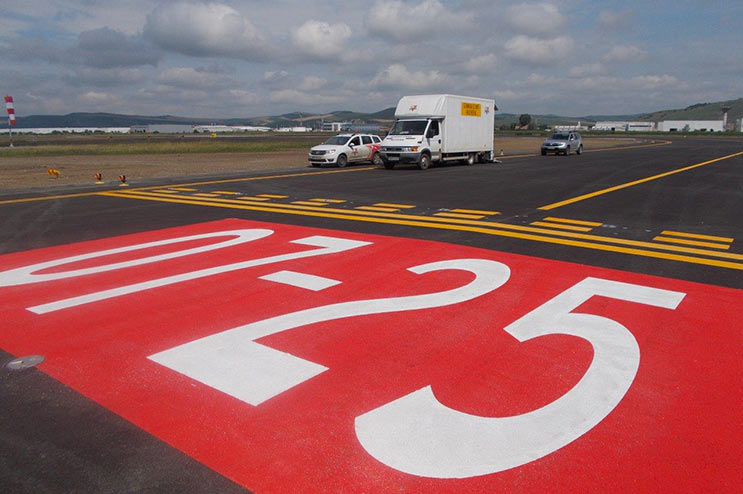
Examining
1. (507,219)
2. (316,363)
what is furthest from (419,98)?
(316,363)

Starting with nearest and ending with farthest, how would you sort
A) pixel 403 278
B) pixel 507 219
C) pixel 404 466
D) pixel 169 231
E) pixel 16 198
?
1. pixel 404 466
2. pixel 403 278
3. pixel 169 231
4. pixel 507 219
5. pixel 16 198

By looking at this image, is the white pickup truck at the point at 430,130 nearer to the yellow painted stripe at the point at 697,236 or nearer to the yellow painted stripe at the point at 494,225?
the yellow painted stripe at the point at 494,225

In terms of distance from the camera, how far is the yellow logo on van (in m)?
25.8

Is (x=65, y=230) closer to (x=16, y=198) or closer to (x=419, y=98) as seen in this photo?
(x=16, y=198)

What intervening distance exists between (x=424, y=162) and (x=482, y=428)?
21.8m

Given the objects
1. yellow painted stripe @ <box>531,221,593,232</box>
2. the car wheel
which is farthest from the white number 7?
the car wheel

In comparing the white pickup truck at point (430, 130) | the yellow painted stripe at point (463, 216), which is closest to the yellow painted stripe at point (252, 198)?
the yellow painted stripe at point (463, 216)

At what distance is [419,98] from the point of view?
80.6ft

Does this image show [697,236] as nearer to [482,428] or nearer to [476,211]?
[476,211]

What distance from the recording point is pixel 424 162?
24281 mm

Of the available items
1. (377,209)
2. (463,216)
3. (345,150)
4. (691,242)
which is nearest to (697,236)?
(691,242)

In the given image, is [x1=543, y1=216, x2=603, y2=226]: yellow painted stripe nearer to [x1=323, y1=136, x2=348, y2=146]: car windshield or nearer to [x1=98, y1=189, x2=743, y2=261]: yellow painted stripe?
[x1=98, y1=189, x2=743, y2=261]: yellow painted stripe

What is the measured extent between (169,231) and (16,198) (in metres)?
8.45

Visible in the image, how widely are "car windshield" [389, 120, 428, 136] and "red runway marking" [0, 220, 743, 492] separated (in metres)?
18.4
